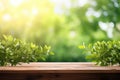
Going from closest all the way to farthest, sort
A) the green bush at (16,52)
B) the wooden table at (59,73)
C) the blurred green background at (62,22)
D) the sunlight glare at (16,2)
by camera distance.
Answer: the wooden table at (59,73) < the green bush at (16,52) < the blurred green background at (62,22) < the sunlight glare at (16,2)

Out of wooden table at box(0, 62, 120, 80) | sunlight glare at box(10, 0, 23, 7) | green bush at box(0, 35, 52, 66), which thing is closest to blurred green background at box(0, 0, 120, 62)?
sunlight glare at box(10, 0, 23, 7)

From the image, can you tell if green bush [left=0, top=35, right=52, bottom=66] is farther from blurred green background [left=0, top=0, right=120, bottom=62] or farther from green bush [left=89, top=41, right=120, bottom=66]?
blurred green background [left=0, top=0, right=120, bottom=62]

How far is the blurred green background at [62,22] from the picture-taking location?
2.37m

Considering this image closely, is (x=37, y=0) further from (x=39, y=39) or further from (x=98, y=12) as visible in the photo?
(x=98, y=12)

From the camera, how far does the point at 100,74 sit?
5.03 ft

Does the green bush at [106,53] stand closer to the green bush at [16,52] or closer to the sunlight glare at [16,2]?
the green bush at [16,52]

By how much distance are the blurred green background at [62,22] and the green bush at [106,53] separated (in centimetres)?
60

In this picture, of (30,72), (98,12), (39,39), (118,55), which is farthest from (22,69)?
(98,12)

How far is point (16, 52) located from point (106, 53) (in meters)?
0.64

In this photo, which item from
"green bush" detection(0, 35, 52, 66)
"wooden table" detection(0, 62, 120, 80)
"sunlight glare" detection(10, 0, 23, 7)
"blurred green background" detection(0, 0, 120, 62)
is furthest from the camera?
"sunlight glare" detection(10, 0, 23, 7)

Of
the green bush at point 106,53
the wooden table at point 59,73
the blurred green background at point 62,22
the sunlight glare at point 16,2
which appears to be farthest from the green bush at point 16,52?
the sunlight glare at point 16,2

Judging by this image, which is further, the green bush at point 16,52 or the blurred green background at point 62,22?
the blurred green background at point 62,22

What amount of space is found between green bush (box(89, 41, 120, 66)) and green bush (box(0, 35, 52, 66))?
360mm

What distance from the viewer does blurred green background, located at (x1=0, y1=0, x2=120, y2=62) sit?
2373 mm
